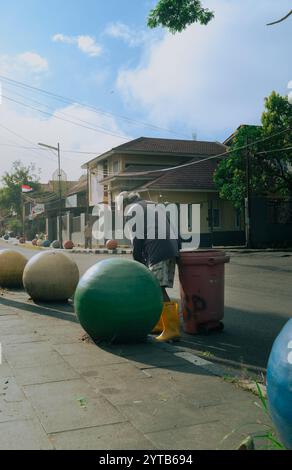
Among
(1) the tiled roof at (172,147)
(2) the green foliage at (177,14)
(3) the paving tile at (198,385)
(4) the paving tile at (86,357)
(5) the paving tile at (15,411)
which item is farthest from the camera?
(1) the tiled roof at (172,147)

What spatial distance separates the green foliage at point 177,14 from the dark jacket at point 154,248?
3.30 metres

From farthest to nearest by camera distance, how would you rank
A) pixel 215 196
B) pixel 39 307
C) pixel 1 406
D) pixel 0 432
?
pixel 215 196 → pixel 39 307 → pixel 1 406 → pixel 0 432

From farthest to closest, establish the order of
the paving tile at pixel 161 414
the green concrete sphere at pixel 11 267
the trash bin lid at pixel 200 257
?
the green concrete sphere at pixel 11 267 → the trash bin lid at pixel 200 257 → the paving tile at pixel 161 414

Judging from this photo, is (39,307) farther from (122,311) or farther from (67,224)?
(67,224)

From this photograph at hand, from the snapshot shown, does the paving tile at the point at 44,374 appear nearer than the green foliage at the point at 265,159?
Yes

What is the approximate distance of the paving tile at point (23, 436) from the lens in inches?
131

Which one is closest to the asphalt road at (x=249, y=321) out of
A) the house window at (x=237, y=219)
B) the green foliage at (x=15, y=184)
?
the house window at (x=237, y=219)

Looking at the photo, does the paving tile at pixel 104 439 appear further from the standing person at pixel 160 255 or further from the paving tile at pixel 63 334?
the standing person at pixel 160 255

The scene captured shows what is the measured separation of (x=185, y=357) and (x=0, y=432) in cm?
252

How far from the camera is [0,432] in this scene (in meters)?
3.58

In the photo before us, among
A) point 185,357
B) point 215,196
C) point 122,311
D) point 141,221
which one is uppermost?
point 215,196

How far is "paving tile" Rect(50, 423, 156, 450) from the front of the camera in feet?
10.8

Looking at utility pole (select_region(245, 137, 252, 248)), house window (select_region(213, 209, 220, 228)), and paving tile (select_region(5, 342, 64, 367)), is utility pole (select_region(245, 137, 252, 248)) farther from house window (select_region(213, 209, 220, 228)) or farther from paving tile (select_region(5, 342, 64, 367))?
paving tile (select_region(5, 342, 64, 367))
